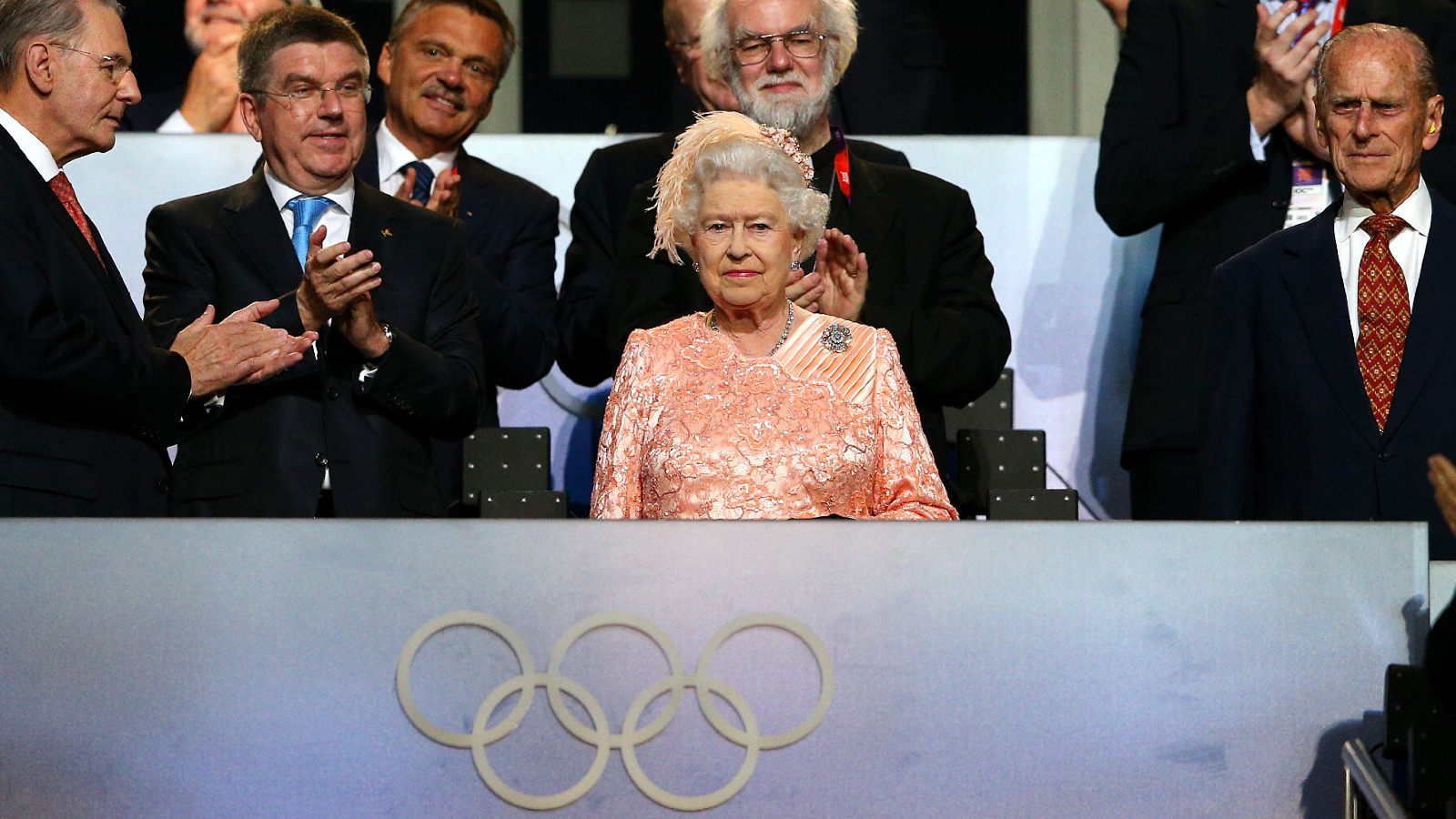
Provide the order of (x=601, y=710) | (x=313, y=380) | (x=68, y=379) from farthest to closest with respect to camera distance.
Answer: (x=313, y=380) < (x=68, y=379) < (x=601, y=710)

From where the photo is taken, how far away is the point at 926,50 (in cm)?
455

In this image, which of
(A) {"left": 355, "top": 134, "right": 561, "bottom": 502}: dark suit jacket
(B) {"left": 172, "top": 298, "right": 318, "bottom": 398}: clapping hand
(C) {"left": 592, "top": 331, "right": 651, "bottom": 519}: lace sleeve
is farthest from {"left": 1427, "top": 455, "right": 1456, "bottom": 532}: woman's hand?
(A) {"left": 355, "top": 134, "right": 561, "bottom": 502}: dark suit jacket

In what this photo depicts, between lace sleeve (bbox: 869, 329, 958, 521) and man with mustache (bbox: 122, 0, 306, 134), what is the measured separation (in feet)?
6.27

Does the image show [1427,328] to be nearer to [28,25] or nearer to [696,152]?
[696,152]

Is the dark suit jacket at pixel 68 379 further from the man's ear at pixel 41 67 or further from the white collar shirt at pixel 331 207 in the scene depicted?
the white collar shirt at pixel 331 207

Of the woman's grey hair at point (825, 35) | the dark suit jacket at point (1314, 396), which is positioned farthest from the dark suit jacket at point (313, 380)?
the dark suit jacket at point (1314, 396)

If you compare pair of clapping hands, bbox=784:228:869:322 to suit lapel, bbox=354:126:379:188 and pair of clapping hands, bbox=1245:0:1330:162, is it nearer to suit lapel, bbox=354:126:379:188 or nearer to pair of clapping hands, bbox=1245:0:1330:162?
pair of clapping hands, bbox=1245:0:1330:162

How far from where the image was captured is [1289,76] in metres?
3.53

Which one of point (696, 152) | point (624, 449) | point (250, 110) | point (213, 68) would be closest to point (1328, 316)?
point (696, 152)

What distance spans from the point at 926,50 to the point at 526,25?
1.62m

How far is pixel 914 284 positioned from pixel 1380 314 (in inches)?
29.9

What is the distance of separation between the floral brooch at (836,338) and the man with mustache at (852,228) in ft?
1.01

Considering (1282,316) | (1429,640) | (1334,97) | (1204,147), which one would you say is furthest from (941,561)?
(1204,147)

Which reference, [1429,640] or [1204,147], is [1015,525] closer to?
[1429,640]
